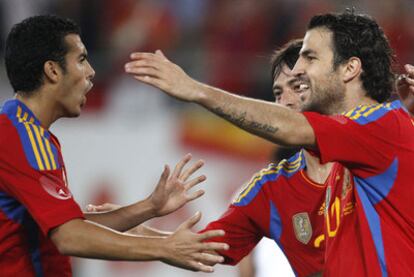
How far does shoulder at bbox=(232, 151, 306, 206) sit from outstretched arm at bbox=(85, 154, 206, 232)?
424 millimetres

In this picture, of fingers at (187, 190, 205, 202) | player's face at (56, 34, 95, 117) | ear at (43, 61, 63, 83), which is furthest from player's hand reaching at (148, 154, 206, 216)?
ear at (43, 61, 63, 83)

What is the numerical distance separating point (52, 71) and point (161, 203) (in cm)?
98

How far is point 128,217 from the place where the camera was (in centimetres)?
533

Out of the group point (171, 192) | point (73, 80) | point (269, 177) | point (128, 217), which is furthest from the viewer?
point (269, 177)

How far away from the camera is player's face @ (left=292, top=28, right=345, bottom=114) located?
→ 4805 millimetres

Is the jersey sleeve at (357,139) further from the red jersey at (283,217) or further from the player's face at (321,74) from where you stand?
the red jersey at (283,217)

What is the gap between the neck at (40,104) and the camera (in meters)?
4.95

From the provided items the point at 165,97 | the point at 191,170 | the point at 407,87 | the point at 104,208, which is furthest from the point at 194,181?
the point at 165,97

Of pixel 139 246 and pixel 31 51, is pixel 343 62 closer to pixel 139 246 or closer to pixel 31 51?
pixel 139 246

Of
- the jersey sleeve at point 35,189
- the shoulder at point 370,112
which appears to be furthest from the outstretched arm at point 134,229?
the shoulder at point 370,112

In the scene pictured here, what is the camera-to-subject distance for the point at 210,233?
448 centimetres

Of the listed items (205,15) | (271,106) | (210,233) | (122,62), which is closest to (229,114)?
(271,106)

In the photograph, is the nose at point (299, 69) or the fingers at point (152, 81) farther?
the nose at point (299, 69)

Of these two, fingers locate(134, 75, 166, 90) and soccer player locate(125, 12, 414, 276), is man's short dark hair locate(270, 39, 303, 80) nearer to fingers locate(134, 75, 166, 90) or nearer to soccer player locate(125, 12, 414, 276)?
soccer player locate(125, 12, 414, 276)
